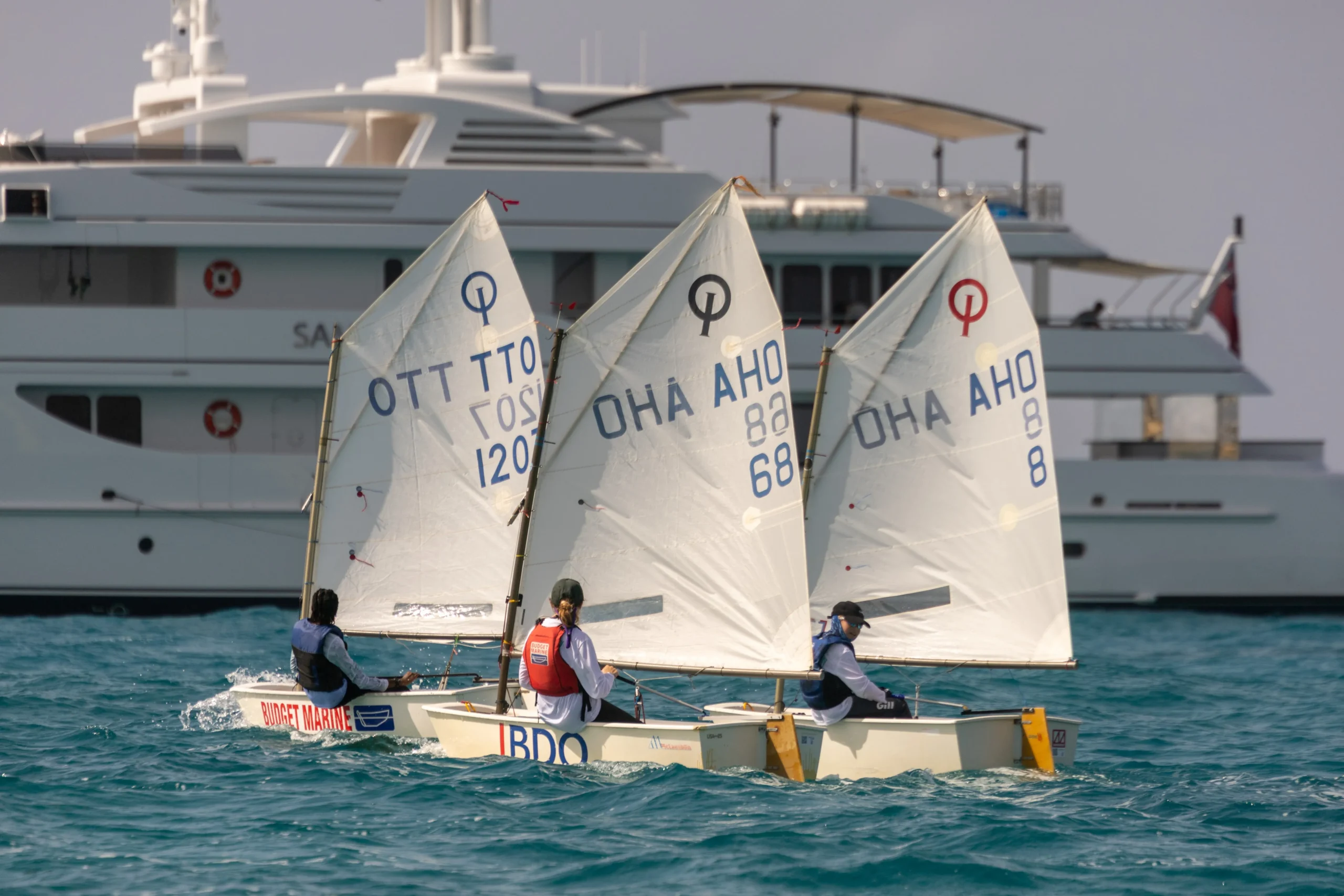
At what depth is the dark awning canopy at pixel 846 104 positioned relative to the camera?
2755 centimetres

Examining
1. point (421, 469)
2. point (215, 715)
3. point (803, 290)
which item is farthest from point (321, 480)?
point (803, 290)

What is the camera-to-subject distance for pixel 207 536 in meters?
26.2

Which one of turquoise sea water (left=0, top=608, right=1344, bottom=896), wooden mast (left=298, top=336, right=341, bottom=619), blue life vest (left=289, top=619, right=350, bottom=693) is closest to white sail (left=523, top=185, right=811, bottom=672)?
turquoise sea water (left=0, top=608, right=1344, bottom=896)

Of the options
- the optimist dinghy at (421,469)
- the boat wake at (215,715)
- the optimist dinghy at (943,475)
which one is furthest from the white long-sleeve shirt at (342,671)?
the optimist dinghy at (943,475)

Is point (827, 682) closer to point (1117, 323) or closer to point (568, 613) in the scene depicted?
point (568, 613)

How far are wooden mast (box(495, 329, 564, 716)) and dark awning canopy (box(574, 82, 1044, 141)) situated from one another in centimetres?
1364

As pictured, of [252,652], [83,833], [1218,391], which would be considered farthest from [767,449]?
[1218,391]

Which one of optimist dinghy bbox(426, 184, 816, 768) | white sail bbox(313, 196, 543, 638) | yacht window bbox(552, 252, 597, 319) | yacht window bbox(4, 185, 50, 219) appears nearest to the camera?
optimist dinghy bbox(426, 184, 816, 768)

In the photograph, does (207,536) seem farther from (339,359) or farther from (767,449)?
(767,449)

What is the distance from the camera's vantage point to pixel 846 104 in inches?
1109

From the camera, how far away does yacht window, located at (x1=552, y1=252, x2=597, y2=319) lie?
2741 cm

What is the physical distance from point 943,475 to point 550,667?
12.6 feet

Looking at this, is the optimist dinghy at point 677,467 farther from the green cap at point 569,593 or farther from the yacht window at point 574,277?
the yacht window at point 574,277

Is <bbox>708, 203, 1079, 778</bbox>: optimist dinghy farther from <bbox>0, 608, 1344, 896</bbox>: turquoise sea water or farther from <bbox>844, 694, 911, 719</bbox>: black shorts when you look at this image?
<bbox>0, 608, 1344, 896</bbox>: turquoise sea water
